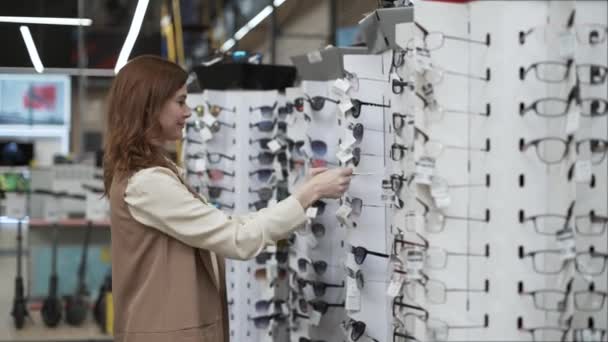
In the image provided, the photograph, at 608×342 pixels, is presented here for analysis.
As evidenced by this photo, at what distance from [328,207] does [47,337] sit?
15.5ft

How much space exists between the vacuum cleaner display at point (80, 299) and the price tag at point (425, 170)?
261 inches

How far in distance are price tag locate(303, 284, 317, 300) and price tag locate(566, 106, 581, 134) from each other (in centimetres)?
210

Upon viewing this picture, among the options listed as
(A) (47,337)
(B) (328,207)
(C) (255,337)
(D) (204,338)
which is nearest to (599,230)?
(D) (204,338)

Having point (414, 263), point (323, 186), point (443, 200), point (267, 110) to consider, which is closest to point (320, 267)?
point (323, 186)

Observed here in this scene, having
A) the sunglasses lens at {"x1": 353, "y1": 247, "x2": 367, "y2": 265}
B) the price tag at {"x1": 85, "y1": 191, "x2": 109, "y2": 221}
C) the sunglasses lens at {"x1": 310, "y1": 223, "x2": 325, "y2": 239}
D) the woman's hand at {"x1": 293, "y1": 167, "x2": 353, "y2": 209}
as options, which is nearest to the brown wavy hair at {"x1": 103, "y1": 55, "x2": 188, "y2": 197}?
the woman's hand at {"x1": 293, "y1": 167, "x2": 353, "y2": 209}

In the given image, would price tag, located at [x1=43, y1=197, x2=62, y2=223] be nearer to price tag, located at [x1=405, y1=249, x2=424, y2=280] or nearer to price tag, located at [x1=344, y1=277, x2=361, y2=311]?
price tag, located at [x1=344, y1=277, x2=361, y2=311]

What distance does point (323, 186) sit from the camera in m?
2.93

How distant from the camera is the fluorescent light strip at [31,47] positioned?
4.26 meters

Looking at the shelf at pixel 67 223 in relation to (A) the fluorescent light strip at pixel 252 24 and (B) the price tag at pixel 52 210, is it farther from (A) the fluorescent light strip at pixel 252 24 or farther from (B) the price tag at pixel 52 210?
(A) the fluorescent light strip at pixel 252 24

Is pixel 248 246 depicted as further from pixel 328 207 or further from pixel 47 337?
pixel 47 337

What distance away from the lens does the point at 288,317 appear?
478cm

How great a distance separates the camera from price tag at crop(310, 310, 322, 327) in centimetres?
405

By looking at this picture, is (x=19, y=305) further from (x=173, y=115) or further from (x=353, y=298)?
(x=173, y=115)

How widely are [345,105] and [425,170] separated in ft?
3.76
